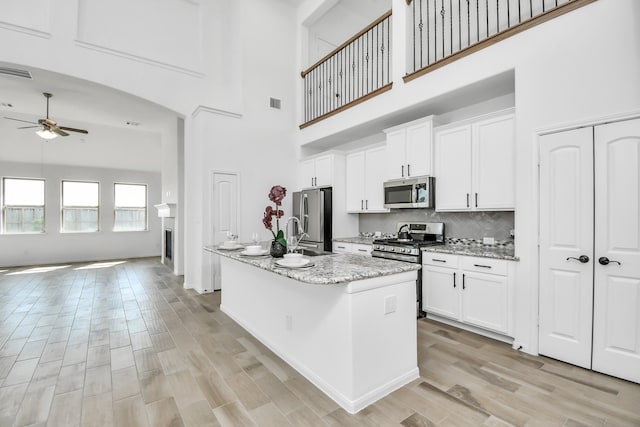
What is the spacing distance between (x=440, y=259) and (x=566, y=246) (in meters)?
1.22

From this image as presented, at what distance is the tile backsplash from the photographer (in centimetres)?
363

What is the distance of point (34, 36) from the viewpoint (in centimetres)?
418

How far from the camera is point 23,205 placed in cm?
780

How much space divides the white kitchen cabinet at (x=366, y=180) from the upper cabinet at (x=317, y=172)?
347mm

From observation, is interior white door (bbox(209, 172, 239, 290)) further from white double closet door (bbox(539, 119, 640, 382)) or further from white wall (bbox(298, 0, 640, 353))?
white double closet door (bbox(539, 119, 640, 382))

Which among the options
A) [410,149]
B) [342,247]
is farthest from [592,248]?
[342,247]

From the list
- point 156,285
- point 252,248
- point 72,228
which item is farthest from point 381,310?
point 72,228

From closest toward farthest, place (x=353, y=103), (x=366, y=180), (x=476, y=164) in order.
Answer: (x=476, y=164), (x=353, y=103), (x=366, y=180)

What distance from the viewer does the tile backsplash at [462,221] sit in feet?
11.9

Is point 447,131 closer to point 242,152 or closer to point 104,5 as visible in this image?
point 242,152

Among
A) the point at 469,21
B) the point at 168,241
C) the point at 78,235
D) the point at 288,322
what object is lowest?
the point at 288,322

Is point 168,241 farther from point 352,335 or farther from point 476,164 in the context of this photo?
point 476,164

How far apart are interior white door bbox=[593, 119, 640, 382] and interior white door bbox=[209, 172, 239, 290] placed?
4.88 meters

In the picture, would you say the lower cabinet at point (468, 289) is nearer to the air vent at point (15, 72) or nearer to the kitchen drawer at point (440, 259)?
the kitchen drawer at point (440, 259)
